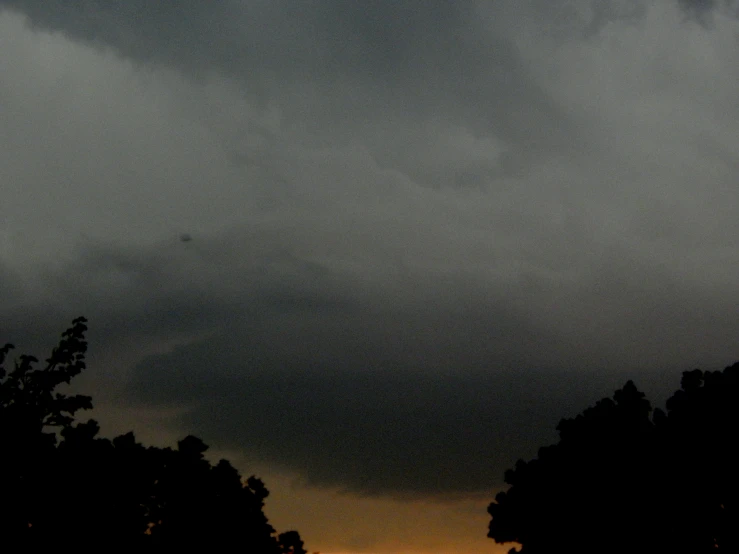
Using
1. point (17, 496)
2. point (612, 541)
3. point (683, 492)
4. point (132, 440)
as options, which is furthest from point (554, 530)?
point (17, 496)

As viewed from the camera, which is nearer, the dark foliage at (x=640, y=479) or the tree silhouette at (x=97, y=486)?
the tree silhouette at (x=97, y=486)

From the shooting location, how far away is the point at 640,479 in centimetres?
5153

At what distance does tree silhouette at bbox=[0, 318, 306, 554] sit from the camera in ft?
105

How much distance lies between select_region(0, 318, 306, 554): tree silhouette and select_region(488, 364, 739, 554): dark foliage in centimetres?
1484

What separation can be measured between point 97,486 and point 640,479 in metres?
28.0

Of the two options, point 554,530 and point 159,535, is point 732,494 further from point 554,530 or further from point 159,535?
point 159,535

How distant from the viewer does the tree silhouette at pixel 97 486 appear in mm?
31875

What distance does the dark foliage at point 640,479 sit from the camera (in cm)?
4944

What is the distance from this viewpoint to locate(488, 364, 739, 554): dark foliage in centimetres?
4944

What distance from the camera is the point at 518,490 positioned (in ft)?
182

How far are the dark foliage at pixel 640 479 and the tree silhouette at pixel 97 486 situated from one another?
14844 mm

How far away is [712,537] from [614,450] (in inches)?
257

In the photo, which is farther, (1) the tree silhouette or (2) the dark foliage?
(2) the dark foliage

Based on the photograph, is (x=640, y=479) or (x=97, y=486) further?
(x=640, y=479)
